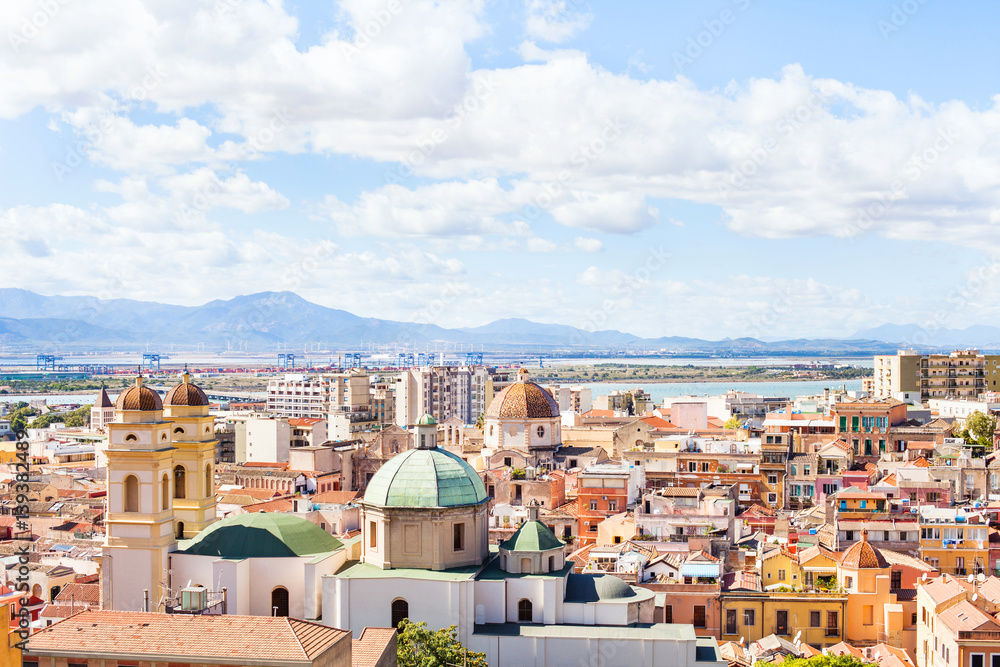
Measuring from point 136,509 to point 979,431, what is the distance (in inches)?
1600

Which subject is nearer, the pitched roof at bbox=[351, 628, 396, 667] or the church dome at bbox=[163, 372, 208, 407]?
the pitched roof at bbox=[351, 628, 396, 667]

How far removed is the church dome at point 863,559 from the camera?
27.1 m

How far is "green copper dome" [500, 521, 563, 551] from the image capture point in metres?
23.4

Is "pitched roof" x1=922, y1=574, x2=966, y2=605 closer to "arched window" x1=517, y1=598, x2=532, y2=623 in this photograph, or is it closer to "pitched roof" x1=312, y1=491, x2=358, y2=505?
"arched window" x1=517, y1=598, x2=532, y2=623

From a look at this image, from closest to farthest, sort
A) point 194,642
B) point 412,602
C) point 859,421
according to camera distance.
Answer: point 194,642 → point 412,602 → point 859,421

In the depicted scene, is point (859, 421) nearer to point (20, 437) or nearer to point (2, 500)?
point (2, 500)

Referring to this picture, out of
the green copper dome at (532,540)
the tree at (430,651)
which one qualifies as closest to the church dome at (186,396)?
the green copper dome at (532,540)

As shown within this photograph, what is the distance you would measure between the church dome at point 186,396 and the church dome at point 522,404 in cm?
2408

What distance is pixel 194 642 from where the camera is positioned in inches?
742

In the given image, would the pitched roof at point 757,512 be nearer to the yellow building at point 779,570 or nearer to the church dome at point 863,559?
the yellow building at point 779,570

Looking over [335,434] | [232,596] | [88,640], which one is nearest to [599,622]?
[232,596]

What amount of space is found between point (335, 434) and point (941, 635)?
2159 inches

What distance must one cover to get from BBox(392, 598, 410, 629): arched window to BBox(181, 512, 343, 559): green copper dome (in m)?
2.35

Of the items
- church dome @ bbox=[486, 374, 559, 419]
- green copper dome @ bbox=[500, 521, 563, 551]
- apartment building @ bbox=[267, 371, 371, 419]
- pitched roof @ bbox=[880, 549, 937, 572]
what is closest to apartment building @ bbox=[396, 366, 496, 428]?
apartment building @ bbox=[267, 371, 371, 419]
